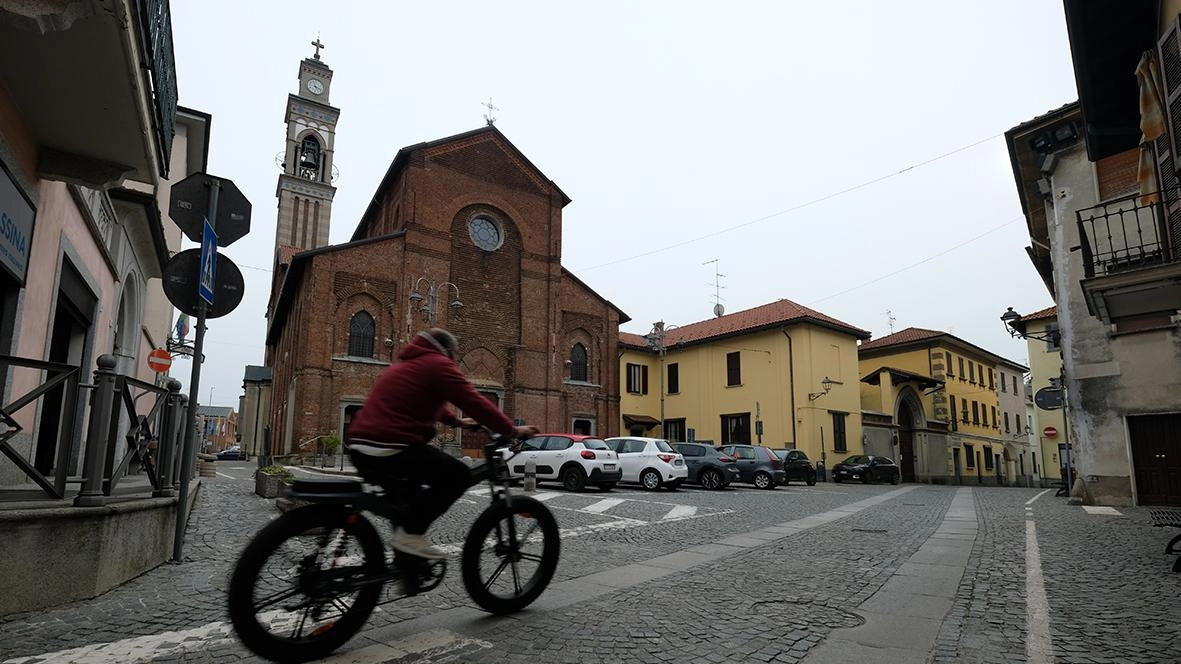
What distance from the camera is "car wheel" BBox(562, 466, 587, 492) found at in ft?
52.9

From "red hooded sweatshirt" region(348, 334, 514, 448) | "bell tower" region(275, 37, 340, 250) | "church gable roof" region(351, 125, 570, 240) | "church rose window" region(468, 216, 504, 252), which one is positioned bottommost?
"red hooded sweatshirt" region(348, 334, 514, 448)

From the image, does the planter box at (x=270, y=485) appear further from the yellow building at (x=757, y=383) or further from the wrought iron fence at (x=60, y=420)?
the yellow building at (x=757, y=383)

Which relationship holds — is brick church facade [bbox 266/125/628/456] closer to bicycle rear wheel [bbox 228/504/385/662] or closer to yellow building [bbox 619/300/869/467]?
yellow building [bbox 619/300/869/467]

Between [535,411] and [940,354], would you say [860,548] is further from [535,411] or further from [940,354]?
[940,354]

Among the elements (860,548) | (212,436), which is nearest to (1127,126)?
(860,548)

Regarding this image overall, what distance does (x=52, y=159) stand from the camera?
6352mm

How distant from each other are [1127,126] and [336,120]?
5504 cm

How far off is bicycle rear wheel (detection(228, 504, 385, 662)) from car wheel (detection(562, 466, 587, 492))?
42.3ft

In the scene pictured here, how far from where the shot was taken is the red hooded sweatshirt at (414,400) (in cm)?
352

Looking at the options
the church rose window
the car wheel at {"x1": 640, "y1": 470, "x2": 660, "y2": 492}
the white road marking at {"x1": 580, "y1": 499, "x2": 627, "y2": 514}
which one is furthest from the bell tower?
the white road marking at {"x1": 580, "y1": 499, "x2": 627, "y2": 514}

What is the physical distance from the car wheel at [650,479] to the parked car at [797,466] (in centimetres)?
888

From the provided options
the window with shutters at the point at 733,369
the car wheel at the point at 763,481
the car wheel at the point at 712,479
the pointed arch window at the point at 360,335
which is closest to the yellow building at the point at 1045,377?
the car wheel at the point at 763,481

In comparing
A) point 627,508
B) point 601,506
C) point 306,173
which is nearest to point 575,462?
point 601,506

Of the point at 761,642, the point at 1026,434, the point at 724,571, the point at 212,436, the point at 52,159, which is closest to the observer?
the point at 761,642
